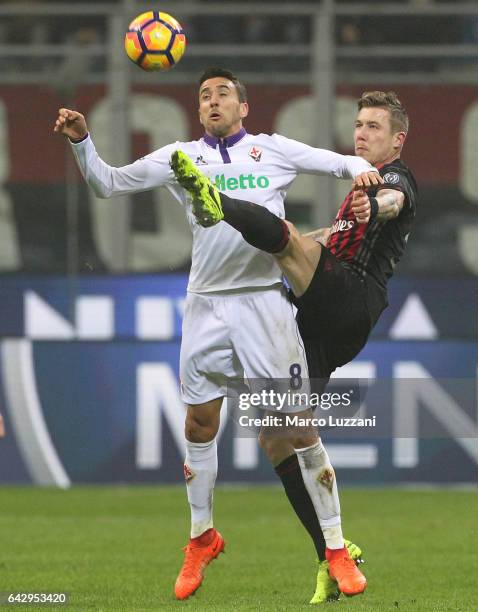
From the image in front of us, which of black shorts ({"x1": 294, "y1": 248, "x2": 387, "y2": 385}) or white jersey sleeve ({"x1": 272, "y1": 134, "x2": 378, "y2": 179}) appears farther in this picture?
white jersey sleeve ({"x1": 272, "y1": 134, "x2": 378, "y2": 179})

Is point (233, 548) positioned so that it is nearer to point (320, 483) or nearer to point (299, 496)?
point (299, 496)

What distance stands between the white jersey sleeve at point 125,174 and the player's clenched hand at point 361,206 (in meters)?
1.02

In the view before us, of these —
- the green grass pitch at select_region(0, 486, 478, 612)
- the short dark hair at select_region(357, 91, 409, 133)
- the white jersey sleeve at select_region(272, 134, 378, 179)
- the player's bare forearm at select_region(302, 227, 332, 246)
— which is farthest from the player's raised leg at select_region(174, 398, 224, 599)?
the short dark hair at select_region(357, 91, 409, 133)

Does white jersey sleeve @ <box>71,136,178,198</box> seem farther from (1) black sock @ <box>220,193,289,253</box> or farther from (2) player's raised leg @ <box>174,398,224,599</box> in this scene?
(2) player's raised leg @ <box>174,398,224,599</box>

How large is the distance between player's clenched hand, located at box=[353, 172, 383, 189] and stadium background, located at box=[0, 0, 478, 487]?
16.6ft

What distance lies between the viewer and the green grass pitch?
6.49 metres

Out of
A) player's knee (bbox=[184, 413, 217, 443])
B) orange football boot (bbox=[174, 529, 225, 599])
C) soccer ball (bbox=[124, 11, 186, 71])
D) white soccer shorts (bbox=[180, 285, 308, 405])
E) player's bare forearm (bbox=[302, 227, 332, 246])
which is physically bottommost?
orange football boot (bbox=[174, 529, 225, 599])

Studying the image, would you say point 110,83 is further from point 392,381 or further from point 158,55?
point 158,55

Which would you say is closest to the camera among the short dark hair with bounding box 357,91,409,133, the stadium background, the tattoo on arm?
the tattoo on arm

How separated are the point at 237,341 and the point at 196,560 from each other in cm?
102

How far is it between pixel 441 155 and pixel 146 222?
2649 mm

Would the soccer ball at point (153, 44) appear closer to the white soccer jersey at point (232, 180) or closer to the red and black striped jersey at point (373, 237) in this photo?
the white soccer jersey at point (232, 180)

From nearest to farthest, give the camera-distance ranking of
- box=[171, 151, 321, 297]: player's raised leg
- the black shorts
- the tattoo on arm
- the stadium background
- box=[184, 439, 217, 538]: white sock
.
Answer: box=[171, 151, 321, 297]: player's raised leg < the tattoo on arm < the black shorts < box=[184, 439, 217, 538]: white sock < the stadium background

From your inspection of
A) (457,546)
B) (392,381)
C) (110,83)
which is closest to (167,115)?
(110,83)
